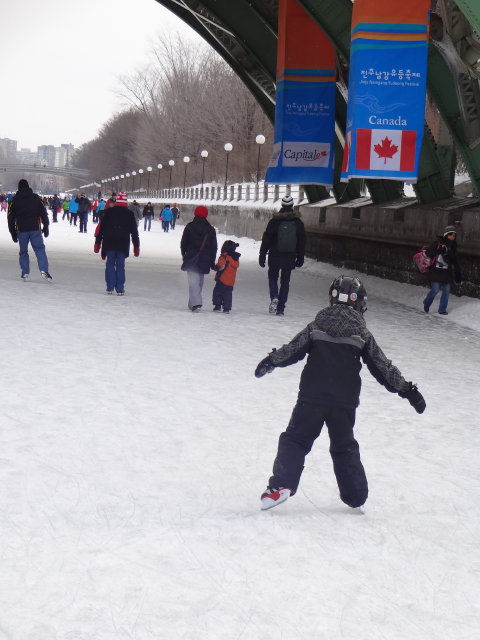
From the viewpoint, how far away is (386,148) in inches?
549

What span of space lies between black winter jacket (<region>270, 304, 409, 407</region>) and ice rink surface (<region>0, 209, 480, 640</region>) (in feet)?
2.00

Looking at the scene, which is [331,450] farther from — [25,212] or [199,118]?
[199,118]

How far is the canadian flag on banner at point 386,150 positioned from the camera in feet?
45.6

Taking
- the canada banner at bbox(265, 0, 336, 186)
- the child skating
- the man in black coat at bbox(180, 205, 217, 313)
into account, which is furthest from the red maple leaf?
the child skating

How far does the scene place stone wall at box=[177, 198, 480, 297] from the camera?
48.9 ft

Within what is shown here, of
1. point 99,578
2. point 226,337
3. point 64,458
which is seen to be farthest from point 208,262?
point 99,578

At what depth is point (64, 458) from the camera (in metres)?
5.30

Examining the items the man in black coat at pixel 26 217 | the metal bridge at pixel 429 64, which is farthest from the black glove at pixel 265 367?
the man in black coat at pixel 26 217

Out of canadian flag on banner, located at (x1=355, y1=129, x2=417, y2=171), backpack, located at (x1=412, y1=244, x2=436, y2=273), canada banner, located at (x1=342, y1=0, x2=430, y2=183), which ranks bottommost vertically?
backpack, located at (x1=412, y1=244, x2=436, y2=273)

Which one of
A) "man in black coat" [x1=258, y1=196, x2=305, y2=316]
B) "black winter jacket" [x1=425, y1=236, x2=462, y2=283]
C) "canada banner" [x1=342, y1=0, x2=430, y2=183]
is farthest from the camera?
"canada banner" [x1=342, y1=0, x2=430, y2=183]

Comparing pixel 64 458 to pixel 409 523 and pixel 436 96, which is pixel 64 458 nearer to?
pixel 409 523

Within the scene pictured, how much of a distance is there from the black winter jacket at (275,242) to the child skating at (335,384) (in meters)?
7.88

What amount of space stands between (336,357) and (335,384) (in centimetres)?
12

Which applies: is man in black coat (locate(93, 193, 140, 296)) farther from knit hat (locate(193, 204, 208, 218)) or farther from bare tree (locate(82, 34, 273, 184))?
bare tree (locate(82, 34, 273, 184))
